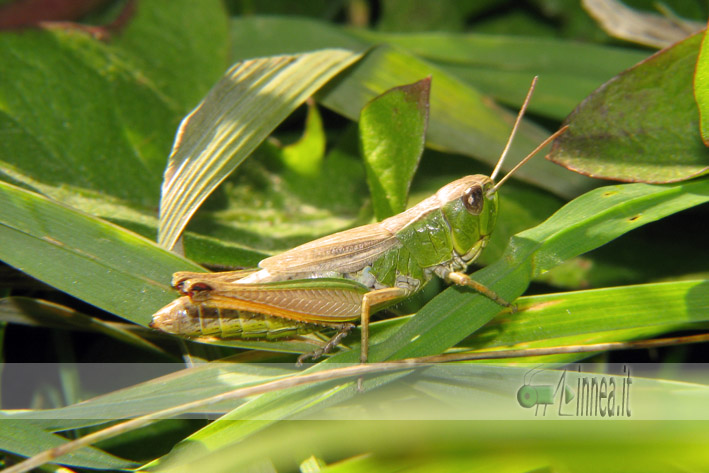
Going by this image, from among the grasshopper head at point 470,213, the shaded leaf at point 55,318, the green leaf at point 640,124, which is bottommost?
the shaded leaf at point 55,318

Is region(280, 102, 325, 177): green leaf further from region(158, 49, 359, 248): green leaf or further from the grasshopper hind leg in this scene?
the grasshopper hind leg

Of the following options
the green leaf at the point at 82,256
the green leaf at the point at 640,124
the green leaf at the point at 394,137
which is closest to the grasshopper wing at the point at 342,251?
the green leaf at the point at 394,137

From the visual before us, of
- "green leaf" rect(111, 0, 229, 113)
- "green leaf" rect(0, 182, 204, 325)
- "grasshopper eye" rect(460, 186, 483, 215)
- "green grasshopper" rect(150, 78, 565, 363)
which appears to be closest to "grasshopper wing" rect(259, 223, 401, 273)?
"green grasshopper" rect(150, 78, 565, 363)

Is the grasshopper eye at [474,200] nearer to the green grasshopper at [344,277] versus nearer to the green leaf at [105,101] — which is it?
the green grasshopper at [344,277]

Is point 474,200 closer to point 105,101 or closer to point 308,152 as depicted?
point 308,152

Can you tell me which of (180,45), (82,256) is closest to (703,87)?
(82,256)

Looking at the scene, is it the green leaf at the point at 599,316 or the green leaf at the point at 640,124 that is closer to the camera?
the green leaf at the point at 599,316
